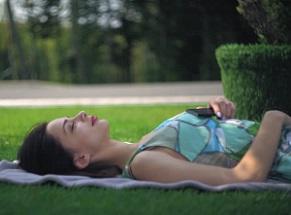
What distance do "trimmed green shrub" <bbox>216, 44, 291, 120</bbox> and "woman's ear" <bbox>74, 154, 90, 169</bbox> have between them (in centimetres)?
343

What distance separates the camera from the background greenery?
24.5 meters

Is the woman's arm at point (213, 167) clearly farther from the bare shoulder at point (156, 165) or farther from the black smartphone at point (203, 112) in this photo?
the black smartphone at point (203, 112)

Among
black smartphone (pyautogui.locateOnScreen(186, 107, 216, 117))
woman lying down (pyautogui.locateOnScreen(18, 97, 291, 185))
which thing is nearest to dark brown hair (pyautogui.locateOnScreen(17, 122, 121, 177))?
woman lying down (pyautogui.locateOnScreen(18, 97, 291, 185))

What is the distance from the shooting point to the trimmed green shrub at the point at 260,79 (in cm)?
679

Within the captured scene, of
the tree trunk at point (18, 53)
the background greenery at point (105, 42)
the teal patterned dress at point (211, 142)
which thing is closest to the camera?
the teal patterned dress at point (211, 142)

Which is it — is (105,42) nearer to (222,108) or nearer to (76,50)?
(76,50)

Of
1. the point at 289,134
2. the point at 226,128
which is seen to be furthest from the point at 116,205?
the point at 289,134

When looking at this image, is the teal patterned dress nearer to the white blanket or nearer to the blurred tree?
the white blanket

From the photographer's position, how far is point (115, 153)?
12.5 feet

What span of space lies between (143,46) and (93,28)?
210cm

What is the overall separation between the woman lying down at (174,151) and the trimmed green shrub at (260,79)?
119 inches

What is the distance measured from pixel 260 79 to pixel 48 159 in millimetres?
3655

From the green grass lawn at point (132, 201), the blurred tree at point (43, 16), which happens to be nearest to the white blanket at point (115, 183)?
the green grass lawn at point (132, 201)

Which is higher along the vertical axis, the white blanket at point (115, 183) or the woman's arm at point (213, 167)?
the woman's arm at point (213, 167)
